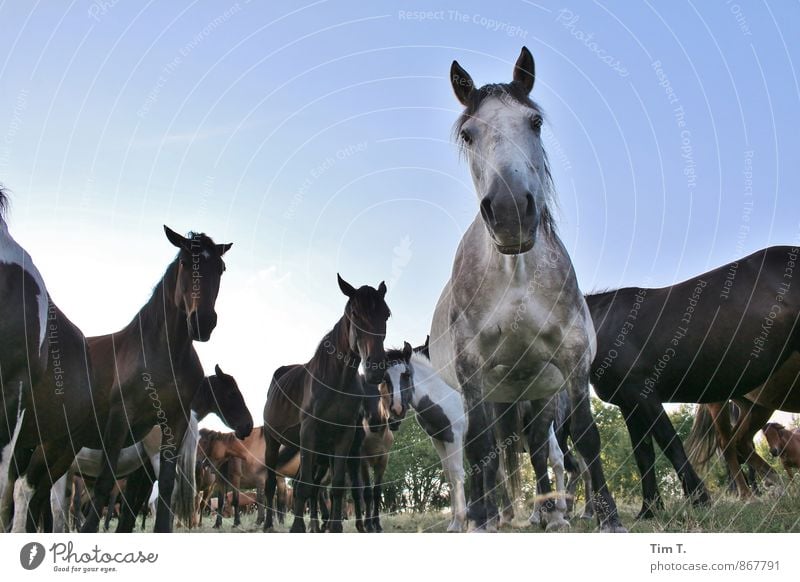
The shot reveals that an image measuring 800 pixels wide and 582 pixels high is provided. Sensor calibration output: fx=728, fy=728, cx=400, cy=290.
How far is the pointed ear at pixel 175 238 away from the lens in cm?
795

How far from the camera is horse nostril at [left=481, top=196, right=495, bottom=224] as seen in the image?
5.22 m

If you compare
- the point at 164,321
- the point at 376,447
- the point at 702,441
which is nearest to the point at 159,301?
the point at 164,321

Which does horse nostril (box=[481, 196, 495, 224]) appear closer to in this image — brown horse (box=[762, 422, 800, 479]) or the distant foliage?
the distant foliage

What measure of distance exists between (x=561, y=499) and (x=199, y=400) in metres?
6.11

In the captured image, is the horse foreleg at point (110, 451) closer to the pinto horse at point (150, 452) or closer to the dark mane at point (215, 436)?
the pinto horse at point (150, 452)

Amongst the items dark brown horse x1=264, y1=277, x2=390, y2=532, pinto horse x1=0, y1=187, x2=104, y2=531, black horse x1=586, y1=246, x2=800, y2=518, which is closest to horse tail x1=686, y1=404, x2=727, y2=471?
black horse x1=586, y1=246, x2=800, y2=518

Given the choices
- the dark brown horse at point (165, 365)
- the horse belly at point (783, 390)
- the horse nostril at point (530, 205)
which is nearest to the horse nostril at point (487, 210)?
the horse nostril at point (530, 205)

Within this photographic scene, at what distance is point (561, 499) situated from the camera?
9555 mm

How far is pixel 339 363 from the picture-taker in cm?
1002

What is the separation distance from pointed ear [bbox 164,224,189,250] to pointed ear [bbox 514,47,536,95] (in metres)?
Answer: 3.93

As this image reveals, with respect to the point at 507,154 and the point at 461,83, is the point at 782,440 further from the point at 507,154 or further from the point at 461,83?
the point at 507,154
